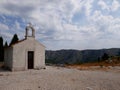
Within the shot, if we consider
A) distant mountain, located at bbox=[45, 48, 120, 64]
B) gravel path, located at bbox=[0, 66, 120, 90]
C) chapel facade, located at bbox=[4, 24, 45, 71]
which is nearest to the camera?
gravel path, located at bbox=[0, 66, 120, 90]

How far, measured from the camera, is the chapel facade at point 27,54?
26.0 m

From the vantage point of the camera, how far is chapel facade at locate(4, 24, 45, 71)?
26.0 m

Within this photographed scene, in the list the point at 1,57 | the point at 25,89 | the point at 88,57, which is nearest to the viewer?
the point at 25,89

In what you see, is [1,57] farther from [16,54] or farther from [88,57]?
[88,57]

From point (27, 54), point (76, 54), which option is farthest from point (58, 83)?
point (76, 54)

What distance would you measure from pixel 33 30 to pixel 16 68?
18.3ft

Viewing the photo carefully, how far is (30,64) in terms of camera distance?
2722 centimetres

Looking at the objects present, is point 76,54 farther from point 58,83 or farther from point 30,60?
point 58,83

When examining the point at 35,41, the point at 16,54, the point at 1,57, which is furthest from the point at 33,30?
the point at 1,57

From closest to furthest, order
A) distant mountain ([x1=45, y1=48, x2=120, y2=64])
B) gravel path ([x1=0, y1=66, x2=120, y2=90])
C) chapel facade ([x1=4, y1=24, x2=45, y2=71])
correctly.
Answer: gravel path ([x1=0, y1=66, x2=120, y2=90]) → chapel facade ([x1=4, y1=24, x2=45, y2=71]) → distant mountain ([x1=45, y1=48, x2=120, y2=64])

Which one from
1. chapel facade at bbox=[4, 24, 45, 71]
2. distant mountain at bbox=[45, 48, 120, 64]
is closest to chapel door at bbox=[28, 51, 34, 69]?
chapel facade at bbox=[4, 24, 45, 71]

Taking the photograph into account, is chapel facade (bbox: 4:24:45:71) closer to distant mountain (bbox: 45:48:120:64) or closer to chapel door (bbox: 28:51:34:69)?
chapel door (bbox: 28:51:34:69)

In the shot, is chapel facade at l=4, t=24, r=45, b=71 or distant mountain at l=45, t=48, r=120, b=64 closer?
chapel facade at l=4, t=24, r=45, b=71

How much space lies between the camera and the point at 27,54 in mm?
27000
